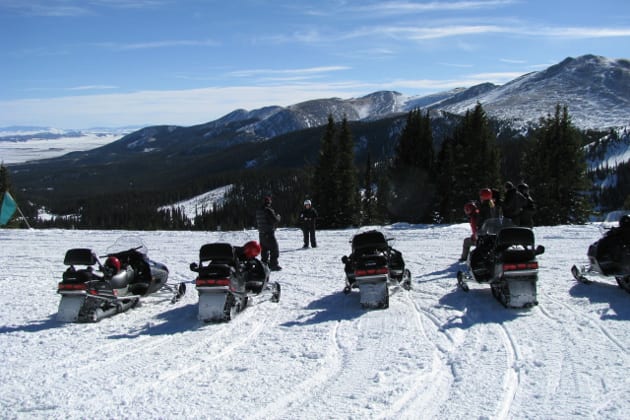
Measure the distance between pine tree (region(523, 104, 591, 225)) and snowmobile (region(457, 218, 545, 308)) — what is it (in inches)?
990

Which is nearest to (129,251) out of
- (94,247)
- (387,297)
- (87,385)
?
(87,385)

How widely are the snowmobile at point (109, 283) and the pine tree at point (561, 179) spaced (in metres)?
28.2

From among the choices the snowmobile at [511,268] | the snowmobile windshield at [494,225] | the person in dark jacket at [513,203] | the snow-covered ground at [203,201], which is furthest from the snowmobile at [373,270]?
the snow-covered ground at [203,201]

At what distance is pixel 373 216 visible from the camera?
4319 cm

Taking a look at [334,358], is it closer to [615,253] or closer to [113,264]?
[113,264]

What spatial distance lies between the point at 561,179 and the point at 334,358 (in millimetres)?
30352

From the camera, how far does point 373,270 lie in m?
9.32

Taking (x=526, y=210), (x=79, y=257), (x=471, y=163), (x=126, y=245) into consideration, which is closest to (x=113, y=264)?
(x=79, y=257)

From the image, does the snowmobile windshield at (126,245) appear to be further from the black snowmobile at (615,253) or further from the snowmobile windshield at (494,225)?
the black snowmobile at (615,253)

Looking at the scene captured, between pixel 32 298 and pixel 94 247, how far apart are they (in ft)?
26.9

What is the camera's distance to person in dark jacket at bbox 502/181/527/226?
1243 centimetres

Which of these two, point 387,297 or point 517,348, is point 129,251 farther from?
point 517,348

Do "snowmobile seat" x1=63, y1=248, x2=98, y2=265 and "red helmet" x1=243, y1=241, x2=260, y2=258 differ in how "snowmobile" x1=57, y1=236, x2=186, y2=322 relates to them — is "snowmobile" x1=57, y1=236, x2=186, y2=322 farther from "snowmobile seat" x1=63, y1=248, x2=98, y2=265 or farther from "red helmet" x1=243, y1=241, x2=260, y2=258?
"red helmet" x1=243, y1=241, x2=260, y2=258

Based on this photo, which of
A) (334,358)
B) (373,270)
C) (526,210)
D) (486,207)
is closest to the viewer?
(334,358)
